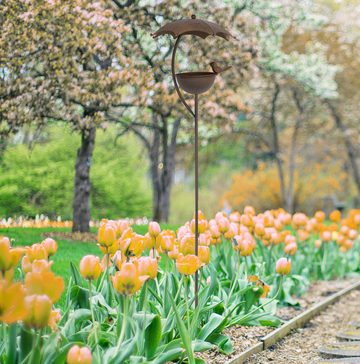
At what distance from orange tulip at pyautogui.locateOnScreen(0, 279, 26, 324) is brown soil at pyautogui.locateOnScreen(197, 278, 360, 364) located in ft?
7.42

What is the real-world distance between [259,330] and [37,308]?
11.4 ft

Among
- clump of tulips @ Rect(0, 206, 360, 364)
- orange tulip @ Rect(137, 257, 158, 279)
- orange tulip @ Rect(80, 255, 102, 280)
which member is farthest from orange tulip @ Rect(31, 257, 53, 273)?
orange tulip @ Rect(137, 257, 158, 279)

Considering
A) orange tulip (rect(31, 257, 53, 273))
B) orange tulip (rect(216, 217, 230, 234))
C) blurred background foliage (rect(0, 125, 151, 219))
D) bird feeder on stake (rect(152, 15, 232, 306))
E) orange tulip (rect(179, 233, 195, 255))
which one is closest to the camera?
orange tulip (rect(31, 257, 53, 273))

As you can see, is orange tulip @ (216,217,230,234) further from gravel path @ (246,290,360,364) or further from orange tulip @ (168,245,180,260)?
orange tulip @ (168,245,180,260)

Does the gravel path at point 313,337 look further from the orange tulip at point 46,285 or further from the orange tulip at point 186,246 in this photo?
the orange tulip at point 46,285

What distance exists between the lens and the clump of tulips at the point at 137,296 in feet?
9.85

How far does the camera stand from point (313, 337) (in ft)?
20.7

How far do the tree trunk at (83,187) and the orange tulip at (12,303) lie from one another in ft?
23.1

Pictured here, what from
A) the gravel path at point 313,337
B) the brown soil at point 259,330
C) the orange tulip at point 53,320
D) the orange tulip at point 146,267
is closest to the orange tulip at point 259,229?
the brown soil at point 259,330

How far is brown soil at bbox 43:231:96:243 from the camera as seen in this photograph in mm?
8860

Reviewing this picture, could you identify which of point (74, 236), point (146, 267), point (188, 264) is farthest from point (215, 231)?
point (74, 236)

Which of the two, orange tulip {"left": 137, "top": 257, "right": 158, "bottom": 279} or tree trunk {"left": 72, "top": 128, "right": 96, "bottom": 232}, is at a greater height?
tree trunk {"left": 72, "top": 128, "right": 96, "bottom": 232}

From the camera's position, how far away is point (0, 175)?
9195 millimetres

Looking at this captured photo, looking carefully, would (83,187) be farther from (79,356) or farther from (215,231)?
(79,356)
